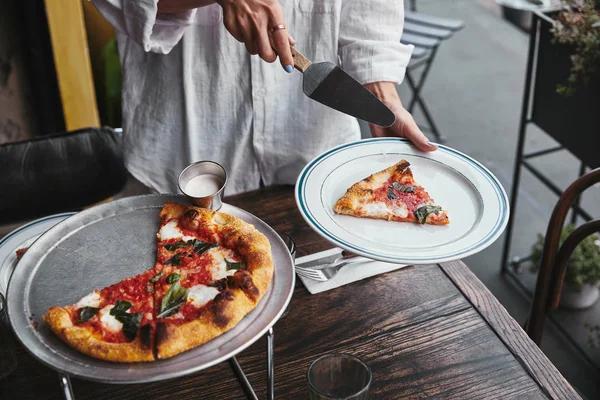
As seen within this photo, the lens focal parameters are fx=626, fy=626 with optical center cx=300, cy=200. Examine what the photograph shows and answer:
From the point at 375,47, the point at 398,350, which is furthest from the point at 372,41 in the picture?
the point at 398,350

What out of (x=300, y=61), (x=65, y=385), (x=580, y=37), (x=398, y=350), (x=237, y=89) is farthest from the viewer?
(x=580, y=37)

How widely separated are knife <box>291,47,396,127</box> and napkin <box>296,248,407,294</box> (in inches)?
13.0

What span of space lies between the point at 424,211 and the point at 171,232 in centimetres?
54

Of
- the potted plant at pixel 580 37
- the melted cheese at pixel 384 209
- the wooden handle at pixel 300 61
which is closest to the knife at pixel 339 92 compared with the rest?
the wooden handle at pixel 300 61

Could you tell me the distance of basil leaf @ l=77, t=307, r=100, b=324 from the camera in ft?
3.32

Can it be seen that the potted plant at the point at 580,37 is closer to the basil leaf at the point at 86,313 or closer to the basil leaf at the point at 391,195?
the basil leaf at the point at 391,195

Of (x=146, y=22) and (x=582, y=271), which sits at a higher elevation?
(x=146, y=22)

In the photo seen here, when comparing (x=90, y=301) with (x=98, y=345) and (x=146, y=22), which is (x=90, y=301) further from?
(x=146, y=22)

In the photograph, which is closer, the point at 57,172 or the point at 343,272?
the point at 343,272

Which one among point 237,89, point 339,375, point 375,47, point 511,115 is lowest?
point 511,115

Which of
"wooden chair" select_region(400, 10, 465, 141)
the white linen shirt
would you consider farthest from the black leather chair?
"wooden chair" select_region(400, 10, 465, 141)

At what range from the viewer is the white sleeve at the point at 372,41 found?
1.64m

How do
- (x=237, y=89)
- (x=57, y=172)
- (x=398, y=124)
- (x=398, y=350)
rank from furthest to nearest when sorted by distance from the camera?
(x=57, y=172) → (x=237, y=89) → (x=398, y=124) → (x=398, y=350)

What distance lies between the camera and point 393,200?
1407 mm
